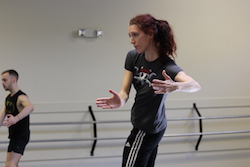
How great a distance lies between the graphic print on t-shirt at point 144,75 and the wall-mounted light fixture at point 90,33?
5.82 ft

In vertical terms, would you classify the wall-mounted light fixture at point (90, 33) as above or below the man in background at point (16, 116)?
above

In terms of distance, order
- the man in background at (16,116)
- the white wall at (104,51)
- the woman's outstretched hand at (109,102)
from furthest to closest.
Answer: the white wall at (104,51), the man in background at (16,116), the woman's outstretched hand at (109,102)

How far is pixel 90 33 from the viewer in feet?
12.0

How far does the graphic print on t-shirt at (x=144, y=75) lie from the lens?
1907 millimetres

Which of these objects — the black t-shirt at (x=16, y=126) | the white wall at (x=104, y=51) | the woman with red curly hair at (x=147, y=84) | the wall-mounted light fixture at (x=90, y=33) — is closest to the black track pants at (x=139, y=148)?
the woman with red curly hair at (x=147, y=84)

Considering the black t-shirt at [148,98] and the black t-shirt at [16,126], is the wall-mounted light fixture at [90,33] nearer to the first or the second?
the black t-shirt at [16,126]

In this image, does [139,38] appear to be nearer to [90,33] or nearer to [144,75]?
[144,75]

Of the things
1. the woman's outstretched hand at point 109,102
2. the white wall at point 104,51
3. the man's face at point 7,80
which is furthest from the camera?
the white wall at point 104,51

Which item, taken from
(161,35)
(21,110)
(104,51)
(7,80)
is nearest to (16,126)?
(21,110)

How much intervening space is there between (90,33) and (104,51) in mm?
269

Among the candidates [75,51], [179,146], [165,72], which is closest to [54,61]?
[75,51]

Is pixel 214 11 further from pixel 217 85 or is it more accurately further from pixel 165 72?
pixel 165 72

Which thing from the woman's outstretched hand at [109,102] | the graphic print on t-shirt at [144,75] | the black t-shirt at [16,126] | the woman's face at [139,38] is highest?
the woman's face at [139,38]

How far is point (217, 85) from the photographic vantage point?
4.04 meters
